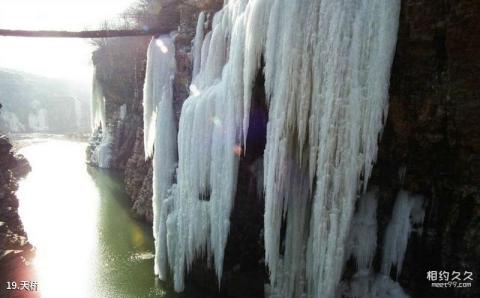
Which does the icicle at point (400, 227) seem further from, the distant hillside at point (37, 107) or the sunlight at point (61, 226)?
the distant hillside at point (37, 107)

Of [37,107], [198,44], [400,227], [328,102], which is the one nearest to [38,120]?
[37,107]

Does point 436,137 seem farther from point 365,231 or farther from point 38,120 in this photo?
point 38,120

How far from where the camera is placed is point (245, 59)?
32.1 ft

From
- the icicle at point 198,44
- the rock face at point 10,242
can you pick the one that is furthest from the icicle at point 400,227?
the rock face at point 10,242

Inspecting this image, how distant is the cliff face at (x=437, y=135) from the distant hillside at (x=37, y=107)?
287 feet

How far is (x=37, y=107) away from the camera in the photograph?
88.6 meters

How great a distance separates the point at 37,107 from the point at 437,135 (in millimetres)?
96365

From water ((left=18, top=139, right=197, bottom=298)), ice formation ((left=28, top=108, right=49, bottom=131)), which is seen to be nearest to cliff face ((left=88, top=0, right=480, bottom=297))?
water ((left=18, top=139, right=197, bottom=298))

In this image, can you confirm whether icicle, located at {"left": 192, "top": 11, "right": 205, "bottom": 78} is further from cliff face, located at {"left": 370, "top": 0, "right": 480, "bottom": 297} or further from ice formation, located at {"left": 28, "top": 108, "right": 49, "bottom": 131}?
ice formation, located at {"left": 28, "top": 108, "right": 49, "bottom": 131}

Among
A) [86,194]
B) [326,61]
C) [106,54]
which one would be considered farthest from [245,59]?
[106,54]

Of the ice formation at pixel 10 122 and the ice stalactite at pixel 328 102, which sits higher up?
the ice stalactite at pixel 328 102

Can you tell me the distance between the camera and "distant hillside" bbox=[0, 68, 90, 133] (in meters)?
83.2

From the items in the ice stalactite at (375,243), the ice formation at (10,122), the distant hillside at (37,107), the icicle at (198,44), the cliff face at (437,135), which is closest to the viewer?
the cliff face at (437,135)

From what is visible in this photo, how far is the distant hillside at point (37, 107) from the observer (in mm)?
83188
